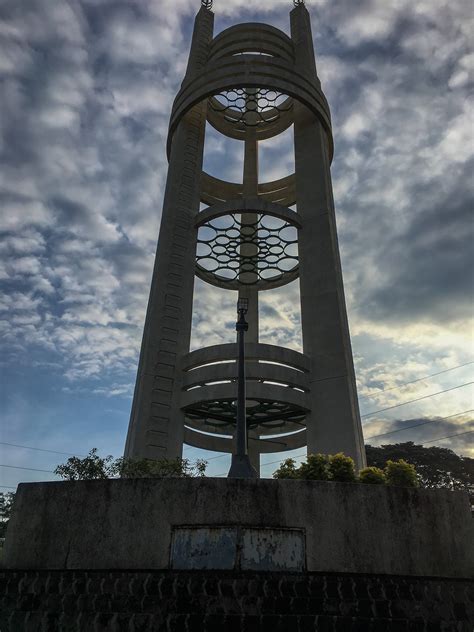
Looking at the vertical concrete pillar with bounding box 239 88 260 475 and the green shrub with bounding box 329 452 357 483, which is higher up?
the vertical concrete pillar with bounding box 239 88 260 475

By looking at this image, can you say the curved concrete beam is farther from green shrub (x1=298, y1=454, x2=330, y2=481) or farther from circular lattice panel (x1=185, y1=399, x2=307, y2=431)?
green shrub (x1=298, y1=454, x2=330, y2=481)

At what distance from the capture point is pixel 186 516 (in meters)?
11.6

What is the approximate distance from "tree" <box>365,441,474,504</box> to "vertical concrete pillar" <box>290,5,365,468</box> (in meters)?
28.9

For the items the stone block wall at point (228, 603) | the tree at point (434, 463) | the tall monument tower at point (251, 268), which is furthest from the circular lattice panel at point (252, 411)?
the tree at point (434, 463)

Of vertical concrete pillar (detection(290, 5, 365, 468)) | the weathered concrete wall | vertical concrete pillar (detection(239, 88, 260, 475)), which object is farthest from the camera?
vertical concrete pillar (detection(239, 88, 260, 475))

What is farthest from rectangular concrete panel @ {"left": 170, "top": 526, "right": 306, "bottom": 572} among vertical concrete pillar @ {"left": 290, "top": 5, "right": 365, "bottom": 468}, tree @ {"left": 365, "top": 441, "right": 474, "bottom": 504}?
tree @ {"left": 365, "top": 441, "right": 474, "bottom": 504}

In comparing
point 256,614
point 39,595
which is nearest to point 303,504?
point 256,614

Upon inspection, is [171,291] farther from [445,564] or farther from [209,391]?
[445,564]

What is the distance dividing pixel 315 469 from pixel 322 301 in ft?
50.1

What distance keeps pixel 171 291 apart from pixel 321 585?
2141 centimetres

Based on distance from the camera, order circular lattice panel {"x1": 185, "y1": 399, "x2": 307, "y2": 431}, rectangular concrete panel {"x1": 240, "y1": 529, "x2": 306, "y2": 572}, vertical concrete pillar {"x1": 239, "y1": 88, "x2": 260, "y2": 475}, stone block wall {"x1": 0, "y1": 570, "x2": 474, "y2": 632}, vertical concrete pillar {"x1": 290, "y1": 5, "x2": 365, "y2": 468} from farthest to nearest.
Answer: vertical concrete pillar {"x1": 239, "y1": 88, "x2": 260, "y2": 475} < circular lattice panel {"x1": 185, "y1": 399, "x2": 307, "y2": 431} < vertical concrete pillar {"x1": 290, "y1": 5, "x2": 365, "y2": 468} < rectangular concrete panel {"x1": 240, "y1": 529, "x2": 306, "y2": 572} < stone block wall {"x1": 0, "y1": 570, "x2": 474, "y2": 632}

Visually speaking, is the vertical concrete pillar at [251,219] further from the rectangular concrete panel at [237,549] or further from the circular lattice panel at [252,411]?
the rectangular concrete panel at [237,549]

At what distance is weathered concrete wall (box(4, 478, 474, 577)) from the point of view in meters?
11.4

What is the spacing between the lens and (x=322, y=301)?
29141mm
